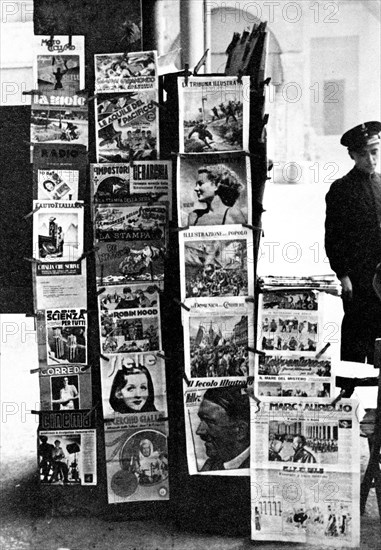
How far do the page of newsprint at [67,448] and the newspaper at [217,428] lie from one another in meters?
0.47

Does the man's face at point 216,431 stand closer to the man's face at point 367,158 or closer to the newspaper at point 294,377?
the newspaper at point 294,377

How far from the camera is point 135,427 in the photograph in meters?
3.21

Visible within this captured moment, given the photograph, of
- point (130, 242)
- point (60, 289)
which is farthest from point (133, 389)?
point (130, 242)

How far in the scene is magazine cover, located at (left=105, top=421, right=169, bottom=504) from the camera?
321 centimetres

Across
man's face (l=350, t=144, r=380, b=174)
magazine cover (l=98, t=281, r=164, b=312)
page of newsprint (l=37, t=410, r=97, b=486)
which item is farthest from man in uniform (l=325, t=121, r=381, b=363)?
page of newsprint (l=37, t=410, r=97, b=486)

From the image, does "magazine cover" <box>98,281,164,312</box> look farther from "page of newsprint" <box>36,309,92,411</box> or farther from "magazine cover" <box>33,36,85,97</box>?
"magazine cover" <box>33,36,85,97</box>

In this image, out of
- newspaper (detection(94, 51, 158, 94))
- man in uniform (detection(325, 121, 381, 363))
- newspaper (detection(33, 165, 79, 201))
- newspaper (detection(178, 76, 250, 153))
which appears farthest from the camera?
man in uniform (detection(325, 121, 381, 363))

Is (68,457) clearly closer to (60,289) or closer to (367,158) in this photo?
(60,289)

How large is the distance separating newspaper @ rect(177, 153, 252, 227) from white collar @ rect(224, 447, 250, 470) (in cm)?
97

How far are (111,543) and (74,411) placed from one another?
22.7 inches

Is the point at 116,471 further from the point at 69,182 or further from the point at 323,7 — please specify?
the point at 323,7

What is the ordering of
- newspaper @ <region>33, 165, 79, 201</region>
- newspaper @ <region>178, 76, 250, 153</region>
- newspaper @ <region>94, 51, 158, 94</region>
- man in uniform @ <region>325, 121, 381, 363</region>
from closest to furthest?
newspaper @ <region>178, 76, 250, 153</region> < newspaper @ <region>94, 51, 158, 94</region> < newspaper @ <region>33, 165, 79, 201</region> < man in uniform @ <region>325, 121, 381, 363</region>

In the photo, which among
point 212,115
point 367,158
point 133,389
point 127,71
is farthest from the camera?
point 367,158

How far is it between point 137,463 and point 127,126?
4.78 ft
